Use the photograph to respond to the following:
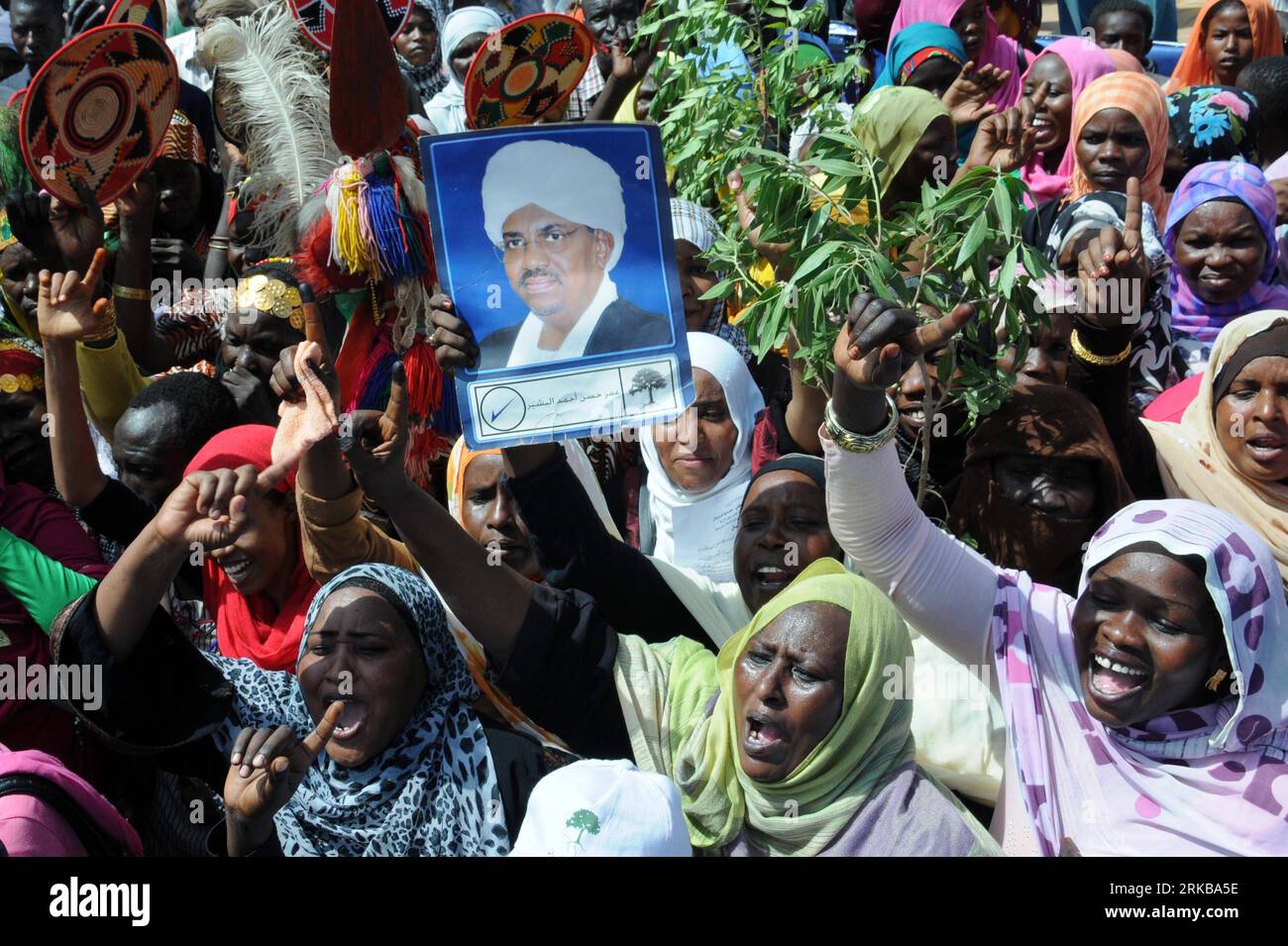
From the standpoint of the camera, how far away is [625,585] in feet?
11.4

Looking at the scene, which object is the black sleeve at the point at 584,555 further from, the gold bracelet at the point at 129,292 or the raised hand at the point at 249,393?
the gold bracelet at the point at 129,292

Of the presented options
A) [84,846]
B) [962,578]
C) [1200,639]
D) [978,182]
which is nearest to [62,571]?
[84,846]

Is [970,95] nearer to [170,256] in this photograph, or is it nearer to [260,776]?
[170,256]

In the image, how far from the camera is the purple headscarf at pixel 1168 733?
2672 mm

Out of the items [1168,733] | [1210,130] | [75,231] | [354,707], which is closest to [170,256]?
[75,231]

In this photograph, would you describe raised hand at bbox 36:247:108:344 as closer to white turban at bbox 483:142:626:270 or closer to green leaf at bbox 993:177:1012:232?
white turban at bbox 483:142:626:270

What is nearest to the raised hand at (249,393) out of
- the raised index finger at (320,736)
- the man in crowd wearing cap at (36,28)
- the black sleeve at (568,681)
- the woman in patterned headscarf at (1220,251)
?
the black sleeve at (568,681)

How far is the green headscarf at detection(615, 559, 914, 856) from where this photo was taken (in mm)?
2783

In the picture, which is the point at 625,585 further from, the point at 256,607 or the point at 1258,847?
the point at 1258,847

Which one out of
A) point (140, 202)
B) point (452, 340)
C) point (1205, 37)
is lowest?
point (452, 340)

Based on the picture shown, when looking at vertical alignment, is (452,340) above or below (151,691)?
above

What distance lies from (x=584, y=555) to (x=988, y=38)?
15.2 feet

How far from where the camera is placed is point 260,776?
2600 mm

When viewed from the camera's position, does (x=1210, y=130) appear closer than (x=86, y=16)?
Yes
